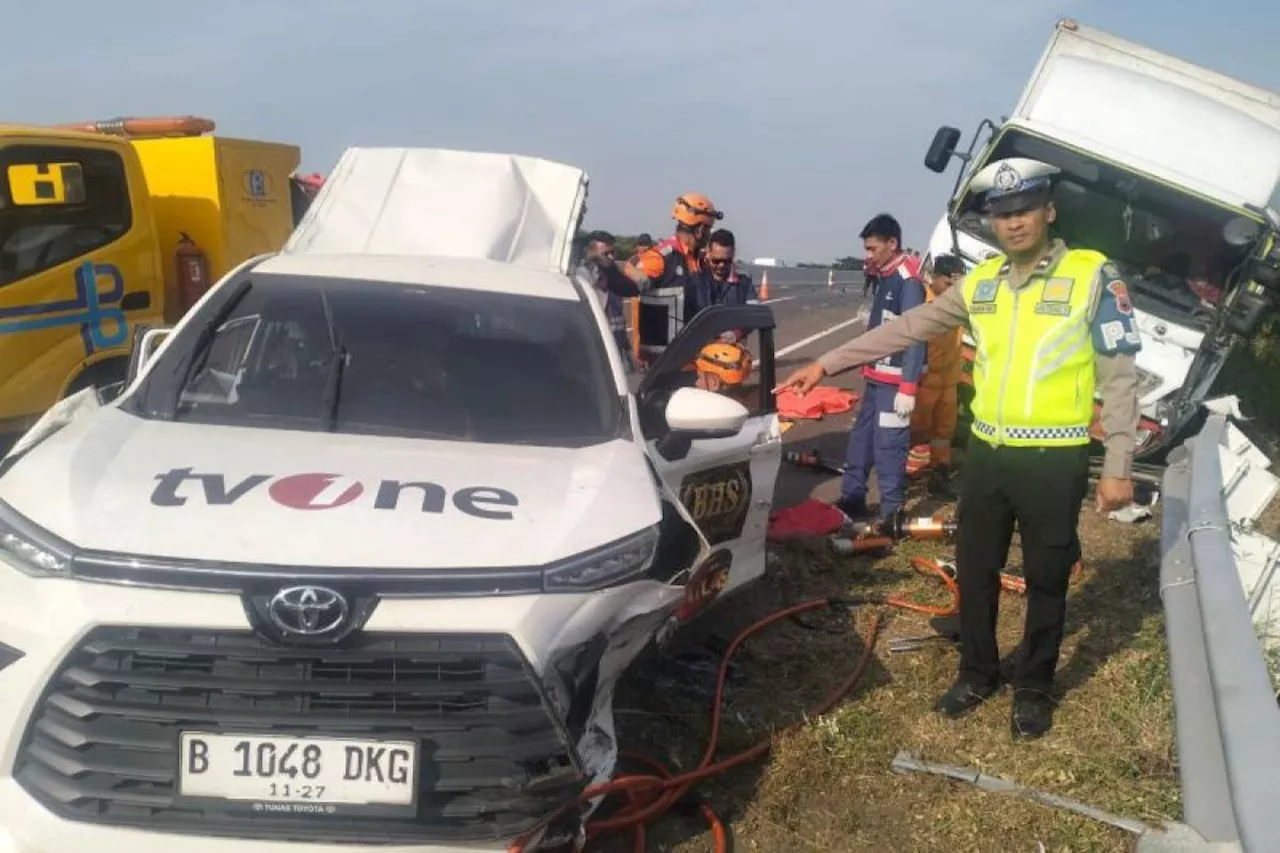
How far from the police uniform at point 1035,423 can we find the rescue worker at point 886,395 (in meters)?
2.58

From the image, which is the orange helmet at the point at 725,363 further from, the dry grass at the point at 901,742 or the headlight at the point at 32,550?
the headlight at the point at 32,550

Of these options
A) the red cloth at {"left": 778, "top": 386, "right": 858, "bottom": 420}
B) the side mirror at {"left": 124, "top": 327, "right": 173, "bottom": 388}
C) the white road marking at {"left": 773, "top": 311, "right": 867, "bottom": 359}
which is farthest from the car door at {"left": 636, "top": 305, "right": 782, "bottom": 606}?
the white road marking at {"left": 773, "top": 311, "right": 867, "bottom": 359}

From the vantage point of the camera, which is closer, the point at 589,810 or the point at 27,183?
the point at 589,810

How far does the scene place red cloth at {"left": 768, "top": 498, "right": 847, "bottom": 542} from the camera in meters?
6.79

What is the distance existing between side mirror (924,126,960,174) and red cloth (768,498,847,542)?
172 inches

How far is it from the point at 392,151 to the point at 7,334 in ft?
8.94

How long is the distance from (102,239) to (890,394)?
503 centimetres

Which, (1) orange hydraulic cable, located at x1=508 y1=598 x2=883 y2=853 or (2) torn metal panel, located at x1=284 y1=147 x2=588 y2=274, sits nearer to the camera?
(1) orange hydraulic cable, located at x1=508 y1=598 x2=883 y2=853

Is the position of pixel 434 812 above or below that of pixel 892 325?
below

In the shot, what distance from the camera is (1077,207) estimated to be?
1023cm

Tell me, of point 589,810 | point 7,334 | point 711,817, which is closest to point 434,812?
point 589,810

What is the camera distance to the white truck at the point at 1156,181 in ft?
30.3

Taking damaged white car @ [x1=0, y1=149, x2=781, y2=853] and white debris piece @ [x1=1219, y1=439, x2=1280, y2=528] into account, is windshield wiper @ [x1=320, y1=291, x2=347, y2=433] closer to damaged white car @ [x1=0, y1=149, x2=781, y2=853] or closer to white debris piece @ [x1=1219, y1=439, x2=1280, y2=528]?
damaged white car @ [x1=0, y1=149, x2=781, y2=853]

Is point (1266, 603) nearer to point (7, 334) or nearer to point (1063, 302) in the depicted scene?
point (1063, 302)
